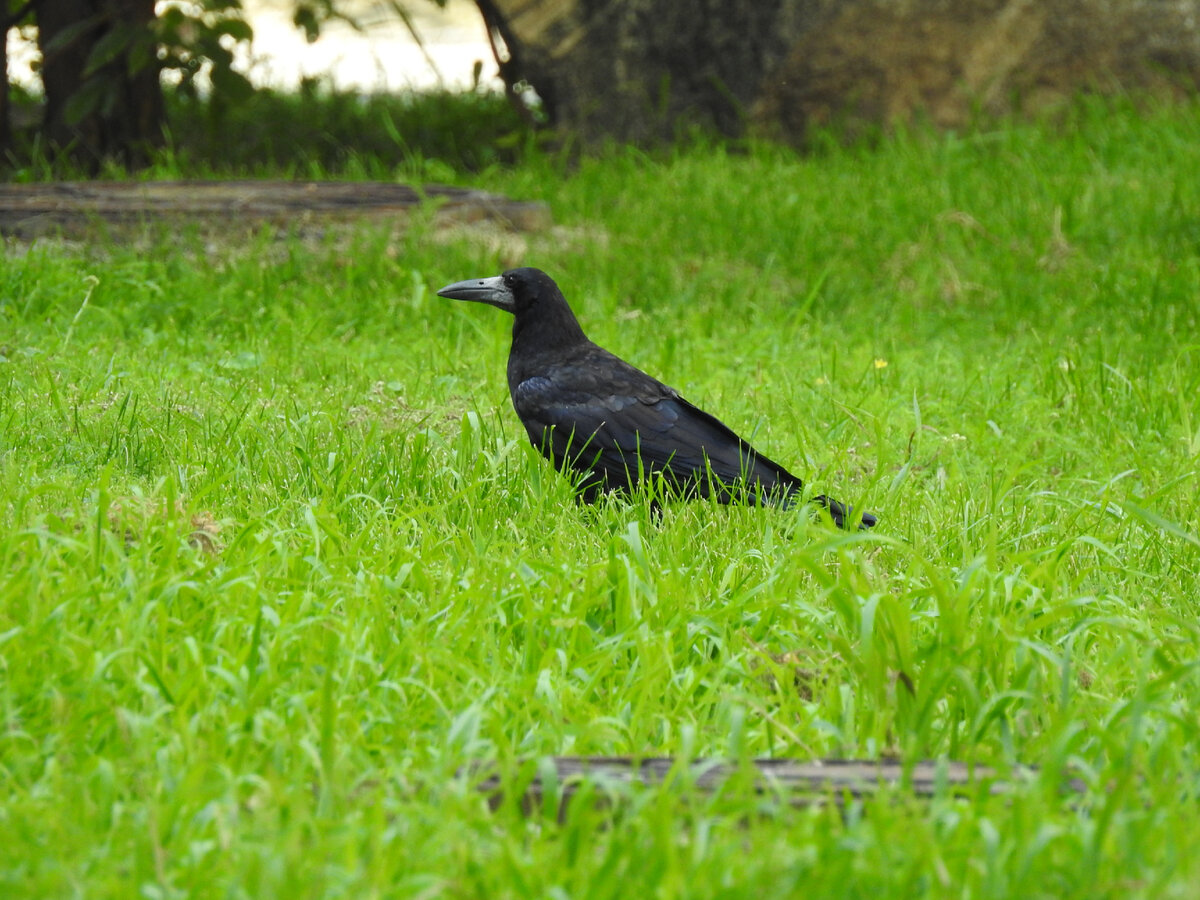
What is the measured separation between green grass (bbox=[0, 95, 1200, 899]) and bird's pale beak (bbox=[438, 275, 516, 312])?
17.6 inches

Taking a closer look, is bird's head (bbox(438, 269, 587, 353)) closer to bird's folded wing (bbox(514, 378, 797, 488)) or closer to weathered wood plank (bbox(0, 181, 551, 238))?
bird's folded wing (bbox(514, 378, 797, 488))

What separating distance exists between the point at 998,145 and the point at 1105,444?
4366 millimetres

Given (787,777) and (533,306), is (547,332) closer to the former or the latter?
(533,306)

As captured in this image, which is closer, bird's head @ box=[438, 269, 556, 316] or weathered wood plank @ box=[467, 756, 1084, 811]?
weathered wood plank @ box=[467, 756, 1084, 811]

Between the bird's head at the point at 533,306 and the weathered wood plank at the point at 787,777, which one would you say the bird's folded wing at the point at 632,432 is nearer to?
the bird's head at the point at 533,306

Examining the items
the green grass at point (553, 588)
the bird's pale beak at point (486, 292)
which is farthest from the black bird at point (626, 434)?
the bird's pale beak at point (486, 292)

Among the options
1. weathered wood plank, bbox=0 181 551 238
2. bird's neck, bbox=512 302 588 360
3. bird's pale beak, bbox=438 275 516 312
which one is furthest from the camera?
weathered wood plank, bbox=0 181 551 238

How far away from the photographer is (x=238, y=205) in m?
7.13

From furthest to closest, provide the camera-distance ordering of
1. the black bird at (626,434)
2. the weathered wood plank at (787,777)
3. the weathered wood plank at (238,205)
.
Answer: the weathered wood plank at (238,205)
the black bird at (626,434)
the weathered wood plank at (787,777)

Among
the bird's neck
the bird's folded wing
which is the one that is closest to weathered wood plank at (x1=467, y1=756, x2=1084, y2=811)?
the bird's folded wing

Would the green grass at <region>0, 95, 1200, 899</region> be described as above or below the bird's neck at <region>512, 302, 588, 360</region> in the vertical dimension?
below

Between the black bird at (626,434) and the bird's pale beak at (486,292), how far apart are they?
334 millimetres

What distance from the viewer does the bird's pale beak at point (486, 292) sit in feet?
16.4

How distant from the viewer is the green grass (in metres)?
2.08
